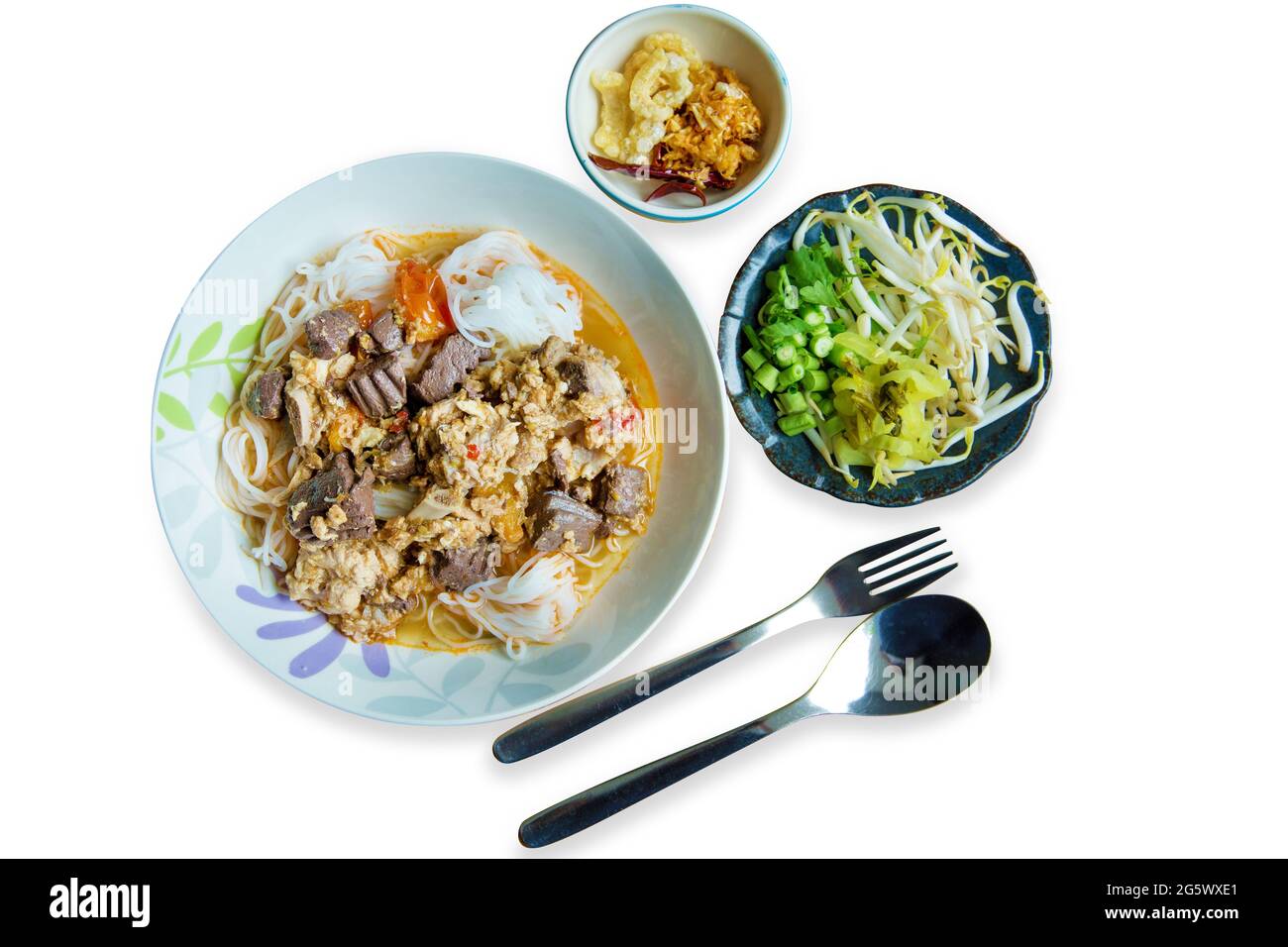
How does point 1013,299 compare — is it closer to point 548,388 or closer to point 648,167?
point 648,167

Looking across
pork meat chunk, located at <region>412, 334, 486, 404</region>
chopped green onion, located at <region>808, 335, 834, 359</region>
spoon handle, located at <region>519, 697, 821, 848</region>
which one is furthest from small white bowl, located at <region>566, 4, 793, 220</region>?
spoon handle, located at <region>519, 697, 821, 848</region>

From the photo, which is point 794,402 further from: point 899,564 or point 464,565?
point 464,565

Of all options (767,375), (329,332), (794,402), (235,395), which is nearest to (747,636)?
(794,402)

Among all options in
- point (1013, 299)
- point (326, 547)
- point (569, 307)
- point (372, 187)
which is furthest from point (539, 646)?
point (1013, 299)

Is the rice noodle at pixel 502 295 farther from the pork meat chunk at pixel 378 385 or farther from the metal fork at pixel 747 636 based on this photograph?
the metal fork at pixel 747 636

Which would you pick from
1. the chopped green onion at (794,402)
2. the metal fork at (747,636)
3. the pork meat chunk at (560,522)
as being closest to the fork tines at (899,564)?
the metal fork at (747,636)

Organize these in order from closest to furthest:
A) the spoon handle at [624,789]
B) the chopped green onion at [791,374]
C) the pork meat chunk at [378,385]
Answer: the spoon handle at [624,789], the pork meat chunk at [378,385], the chopped green onion at [791,374]
